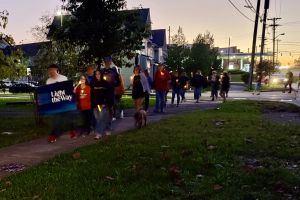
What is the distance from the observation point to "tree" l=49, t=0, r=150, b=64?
22625mm

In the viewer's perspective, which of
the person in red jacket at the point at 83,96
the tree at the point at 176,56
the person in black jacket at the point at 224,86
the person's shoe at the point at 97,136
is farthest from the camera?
the tree at the point at 176,56

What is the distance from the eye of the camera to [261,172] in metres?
7.93

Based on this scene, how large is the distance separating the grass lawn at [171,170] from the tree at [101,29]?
11.1 m

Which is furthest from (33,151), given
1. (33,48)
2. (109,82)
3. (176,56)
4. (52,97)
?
(176,56)

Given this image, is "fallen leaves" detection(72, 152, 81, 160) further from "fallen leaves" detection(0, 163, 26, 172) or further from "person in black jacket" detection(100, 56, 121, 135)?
"person in black jacket" detection(100, 56, 121, 135)

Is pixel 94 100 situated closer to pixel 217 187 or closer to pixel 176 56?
pixel 217 187

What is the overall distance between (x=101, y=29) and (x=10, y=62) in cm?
980

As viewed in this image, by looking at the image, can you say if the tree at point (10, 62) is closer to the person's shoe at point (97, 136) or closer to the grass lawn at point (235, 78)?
the person's shoe at point (97, 136)

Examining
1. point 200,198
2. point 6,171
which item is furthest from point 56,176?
point 200,198

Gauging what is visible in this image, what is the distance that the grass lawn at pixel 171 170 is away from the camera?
682 cm

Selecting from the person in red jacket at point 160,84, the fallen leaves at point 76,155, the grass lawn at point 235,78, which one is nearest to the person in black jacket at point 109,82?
the fallen leaves at point 76,155

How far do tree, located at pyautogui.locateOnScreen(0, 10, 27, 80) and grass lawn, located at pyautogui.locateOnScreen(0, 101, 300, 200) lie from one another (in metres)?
3.34

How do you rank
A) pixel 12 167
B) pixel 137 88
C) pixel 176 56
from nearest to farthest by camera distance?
1. pixel 12 167
2. pixel 137 88
3. pixel 176 56

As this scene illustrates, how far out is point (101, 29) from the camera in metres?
22.5
